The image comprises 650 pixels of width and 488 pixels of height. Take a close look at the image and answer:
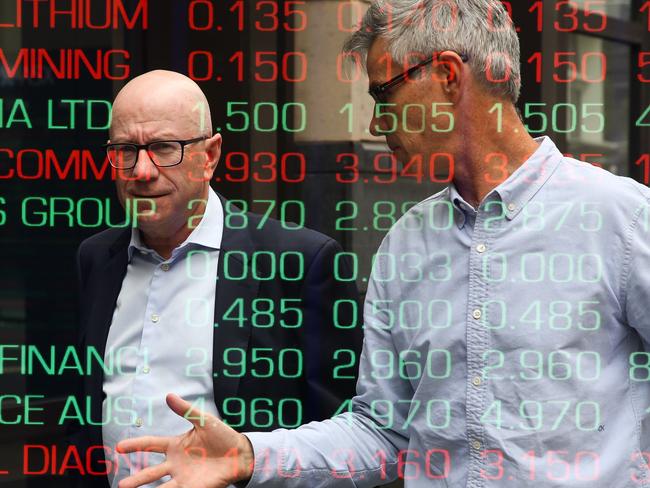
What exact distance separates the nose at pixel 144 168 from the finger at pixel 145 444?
27.4 inches

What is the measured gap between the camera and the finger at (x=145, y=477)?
5.76 feet

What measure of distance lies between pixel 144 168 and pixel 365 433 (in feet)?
2.60

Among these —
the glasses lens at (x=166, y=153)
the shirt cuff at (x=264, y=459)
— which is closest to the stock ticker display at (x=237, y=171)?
the glasses lens at (x=166, y=153)

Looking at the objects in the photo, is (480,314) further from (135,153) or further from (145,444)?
(135,153)

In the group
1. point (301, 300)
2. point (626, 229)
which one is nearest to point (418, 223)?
point (626, 229)

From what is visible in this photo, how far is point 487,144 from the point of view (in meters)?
1.92

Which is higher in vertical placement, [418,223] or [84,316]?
[418,223]

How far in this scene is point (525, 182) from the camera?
1903 millimetres

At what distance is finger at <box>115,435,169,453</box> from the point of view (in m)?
1.79

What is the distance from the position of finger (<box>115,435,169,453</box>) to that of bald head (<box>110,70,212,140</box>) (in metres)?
0.81

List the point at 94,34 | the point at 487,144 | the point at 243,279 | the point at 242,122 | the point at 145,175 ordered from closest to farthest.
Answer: the point at 487,144 < the point at 145,175 < the point at 243,279 < the point at 94,34 < the point at 242,122

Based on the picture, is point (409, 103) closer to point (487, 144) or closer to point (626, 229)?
point (487, 144)

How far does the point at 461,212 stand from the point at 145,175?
775 mm

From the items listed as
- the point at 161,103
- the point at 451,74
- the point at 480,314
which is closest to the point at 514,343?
the point at 480,314
